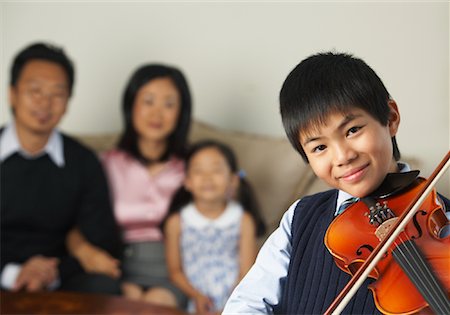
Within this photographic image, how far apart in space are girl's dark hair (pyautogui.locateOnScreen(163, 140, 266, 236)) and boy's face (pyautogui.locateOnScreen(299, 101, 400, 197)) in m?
0.86

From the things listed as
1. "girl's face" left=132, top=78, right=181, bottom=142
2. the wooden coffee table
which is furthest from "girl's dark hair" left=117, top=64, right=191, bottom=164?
the wooden coffee table

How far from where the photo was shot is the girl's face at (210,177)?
1.31 meters

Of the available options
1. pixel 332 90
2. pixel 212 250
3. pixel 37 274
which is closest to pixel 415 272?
pixel 332 90

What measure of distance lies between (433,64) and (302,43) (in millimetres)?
122

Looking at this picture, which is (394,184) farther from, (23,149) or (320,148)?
(23,149)

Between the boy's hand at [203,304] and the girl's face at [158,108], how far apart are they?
0.40m

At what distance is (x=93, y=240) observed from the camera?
53.9 inches

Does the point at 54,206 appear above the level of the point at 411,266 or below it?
below

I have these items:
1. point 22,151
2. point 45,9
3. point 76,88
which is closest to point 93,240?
point 22,151

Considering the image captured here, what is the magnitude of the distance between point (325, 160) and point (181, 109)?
1062 millimetres

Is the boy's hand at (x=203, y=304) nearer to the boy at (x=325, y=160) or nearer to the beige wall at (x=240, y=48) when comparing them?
the beige wall at (x=240, y=48)

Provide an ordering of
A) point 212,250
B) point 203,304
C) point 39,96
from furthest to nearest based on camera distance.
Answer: point 39,96, point 212,250, point 203,304

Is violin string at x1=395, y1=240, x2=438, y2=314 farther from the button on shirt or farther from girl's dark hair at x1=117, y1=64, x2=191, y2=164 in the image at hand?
girl's dark hair at x1=117, y1=64, x2=191, y2=164

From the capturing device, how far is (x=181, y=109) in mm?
1431
